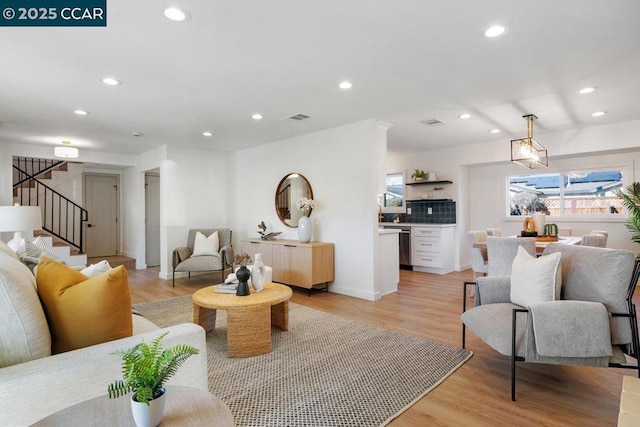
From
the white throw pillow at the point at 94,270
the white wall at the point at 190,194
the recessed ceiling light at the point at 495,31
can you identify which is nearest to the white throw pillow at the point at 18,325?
the white throw pillow at the point at 94,270

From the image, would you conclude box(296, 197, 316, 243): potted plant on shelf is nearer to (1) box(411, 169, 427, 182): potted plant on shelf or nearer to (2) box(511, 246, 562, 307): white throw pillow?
(1) box(411, 169, 427, 182): potted plant on shelf

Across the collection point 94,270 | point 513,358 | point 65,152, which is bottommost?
point 513,358

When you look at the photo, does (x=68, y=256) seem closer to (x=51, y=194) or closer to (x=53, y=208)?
(x=53, y=208)

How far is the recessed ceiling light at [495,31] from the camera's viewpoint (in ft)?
7.52

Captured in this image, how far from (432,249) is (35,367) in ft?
19.9

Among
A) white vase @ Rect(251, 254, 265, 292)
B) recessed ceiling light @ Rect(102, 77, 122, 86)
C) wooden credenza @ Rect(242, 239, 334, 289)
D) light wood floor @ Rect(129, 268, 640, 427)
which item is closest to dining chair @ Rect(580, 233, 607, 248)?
light wood floor @ Rect(129, 268, 640, 427)

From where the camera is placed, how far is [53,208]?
7766 mm

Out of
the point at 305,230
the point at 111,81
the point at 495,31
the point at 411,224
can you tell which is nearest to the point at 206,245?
the point at 305,230

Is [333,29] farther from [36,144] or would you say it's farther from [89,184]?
[89,184]

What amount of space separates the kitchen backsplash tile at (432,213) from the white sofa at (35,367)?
6280mm

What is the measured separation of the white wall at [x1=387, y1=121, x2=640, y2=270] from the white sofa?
6.21m

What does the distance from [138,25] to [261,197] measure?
411 centimetres

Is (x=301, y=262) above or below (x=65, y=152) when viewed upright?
below

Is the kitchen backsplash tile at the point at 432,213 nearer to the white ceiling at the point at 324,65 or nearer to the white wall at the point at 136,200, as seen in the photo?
the white ceiling at the point at 324,65
